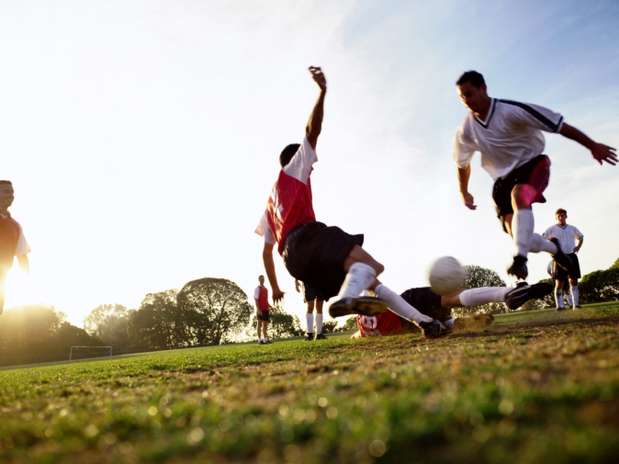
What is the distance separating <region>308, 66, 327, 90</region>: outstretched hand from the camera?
5039 mm

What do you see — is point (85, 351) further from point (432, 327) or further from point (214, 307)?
point (432, 327)

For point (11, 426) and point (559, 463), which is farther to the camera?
point (11, 426)

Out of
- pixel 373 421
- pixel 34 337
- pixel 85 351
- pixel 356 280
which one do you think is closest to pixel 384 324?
pixel 356 280

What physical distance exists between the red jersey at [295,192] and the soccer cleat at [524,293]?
2675 millimetres

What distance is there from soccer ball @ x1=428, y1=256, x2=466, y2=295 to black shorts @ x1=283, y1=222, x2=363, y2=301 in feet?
7.93

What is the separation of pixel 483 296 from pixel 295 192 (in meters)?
3.25

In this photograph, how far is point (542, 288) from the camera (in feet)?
18.8

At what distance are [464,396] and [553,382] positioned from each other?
1.42 ft

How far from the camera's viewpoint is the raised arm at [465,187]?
7375mm

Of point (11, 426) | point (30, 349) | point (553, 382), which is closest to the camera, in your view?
point (553, 382)

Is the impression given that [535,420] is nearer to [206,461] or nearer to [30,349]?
[206,461]

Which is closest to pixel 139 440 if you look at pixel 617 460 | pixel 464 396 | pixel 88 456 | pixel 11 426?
pixel 88 456

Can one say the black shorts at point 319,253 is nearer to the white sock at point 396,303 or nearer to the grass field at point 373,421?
the white sock at point 396,303

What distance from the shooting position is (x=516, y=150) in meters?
6.27
